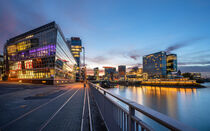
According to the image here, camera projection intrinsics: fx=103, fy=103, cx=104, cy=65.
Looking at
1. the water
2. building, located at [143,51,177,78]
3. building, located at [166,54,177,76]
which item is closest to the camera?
the water

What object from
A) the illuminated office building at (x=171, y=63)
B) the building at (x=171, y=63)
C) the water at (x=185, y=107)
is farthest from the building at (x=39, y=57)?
the illuminated office building at (x=171, y=63)

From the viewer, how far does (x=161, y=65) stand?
480 feet

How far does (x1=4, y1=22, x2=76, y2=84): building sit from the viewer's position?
40531 millimetres

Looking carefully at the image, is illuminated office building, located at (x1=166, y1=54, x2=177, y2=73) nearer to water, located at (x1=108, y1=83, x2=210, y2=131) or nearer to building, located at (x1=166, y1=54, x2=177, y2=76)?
building, located at (x1=166, y1=54, x2=177, y2=76)

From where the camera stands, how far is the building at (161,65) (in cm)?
14612

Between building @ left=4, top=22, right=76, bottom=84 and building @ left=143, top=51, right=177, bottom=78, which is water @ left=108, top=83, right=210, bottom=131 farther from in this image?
building @ left=143, top=51, right=177, bottom=78

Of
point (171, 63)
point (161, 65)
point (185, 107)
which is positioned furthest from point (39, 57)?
point (171, 63)

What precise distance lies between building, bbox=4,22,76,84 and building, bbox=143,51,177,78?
141 meters

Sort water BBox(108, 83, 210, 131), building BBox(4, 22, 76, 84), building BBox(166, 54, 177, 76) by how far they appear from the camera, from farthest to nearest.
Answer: building BBox(166, 54, 177, 76) → building BBox(4, 22, 76, 84) → water BBox(108, 83, 210, 131)

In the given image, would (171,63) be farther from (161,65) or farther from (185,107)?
(185,107)

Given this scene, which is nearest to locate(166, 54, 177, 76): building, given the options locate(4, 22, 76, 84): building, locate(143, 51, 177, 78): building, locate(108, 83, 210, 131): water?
locate(143, 51, 177, 78): building

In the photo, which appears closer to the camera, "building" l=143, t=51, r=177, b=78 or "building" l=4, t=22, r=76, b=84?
"building" l=4, t=22, r=76, b=84

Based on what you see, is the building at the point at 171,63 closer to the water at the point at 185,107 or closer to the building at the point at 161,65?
the building at the point at 161,65

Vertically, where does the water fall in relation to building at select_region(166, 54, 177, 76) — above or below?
below
